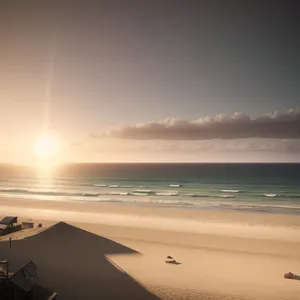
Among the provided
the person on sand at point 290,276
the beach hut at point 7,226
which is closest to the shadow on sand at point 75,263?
the beach hut at point 7,226

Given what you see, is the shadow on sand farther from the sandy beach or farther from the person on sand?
the person on sand

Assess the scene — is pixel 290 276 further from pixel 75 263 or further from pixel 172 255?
pixel 75 263

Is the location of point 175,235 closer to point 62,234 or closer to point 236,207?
point 62,234

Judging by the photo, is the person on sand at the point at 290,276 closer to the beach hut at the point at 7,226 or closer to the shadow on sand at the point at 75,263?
the shadow on sand at the point at 75,263

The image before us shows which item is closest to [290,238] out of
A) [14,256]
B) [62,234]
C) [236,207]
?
[236,207]

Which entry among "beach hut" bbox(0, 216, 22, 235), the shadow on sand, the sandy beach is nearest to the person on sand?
the sandy beach

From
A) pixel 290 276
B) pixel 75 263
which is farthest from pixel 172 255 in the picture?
pixel 290 276
